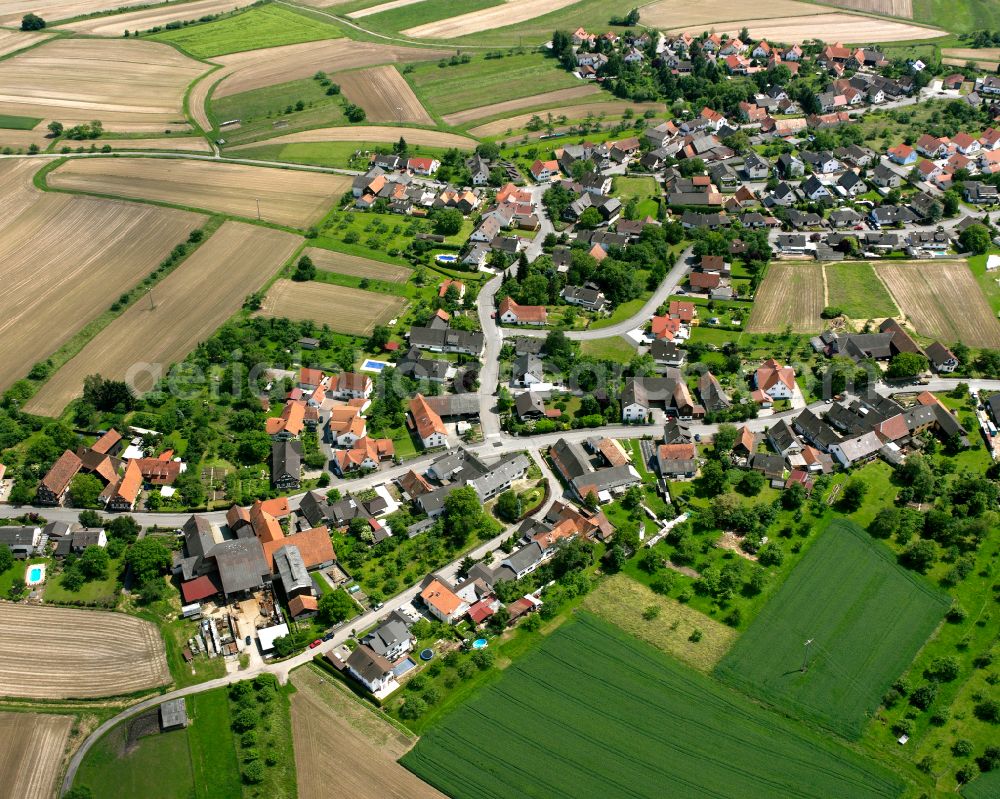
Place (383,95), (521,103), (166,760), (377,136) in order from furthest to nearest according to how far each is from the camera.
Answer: (383,95), (521,103), (377,136), (166,760)

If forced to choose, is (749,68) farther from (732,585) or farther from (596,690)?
(596,690)

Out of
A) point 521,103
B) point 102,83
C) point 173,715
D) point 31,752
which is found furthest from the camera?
point 102,83

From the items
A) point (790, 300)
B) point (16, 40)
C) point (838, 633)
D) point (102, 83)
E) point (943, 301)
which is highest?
point (16, 40)

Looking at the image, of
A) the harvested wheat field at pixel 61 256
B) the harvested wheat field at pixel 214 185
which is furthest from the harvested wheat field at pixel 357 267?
the harvested wheat field at pixel 61 256

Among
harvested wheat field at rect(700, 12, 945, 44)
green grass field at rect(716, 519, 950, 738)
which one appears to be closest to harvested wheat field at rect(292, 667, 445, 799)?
green grass field at rect(716, 519, 950, 738)

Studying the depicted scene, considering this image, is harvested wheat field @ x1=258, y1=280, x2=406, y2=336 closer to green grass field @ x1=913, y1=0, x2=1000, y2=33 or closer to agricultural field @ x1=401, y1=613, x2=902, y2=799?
agricultural field @ x1=401, y1=613, x2=902, y2=799

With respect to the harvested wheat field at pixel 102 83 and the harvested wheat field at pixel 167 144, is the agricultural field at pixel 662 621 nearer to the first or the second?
the harvested wheat field at pixel 167 144

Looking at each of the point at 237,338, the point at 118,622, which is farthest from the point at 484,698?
the point at 237,338

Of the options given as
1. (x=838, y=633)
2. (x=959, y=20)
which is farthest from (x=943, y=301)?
(x=959, y=20)

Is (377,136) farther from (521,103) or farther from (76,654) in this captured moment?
(76,654)
